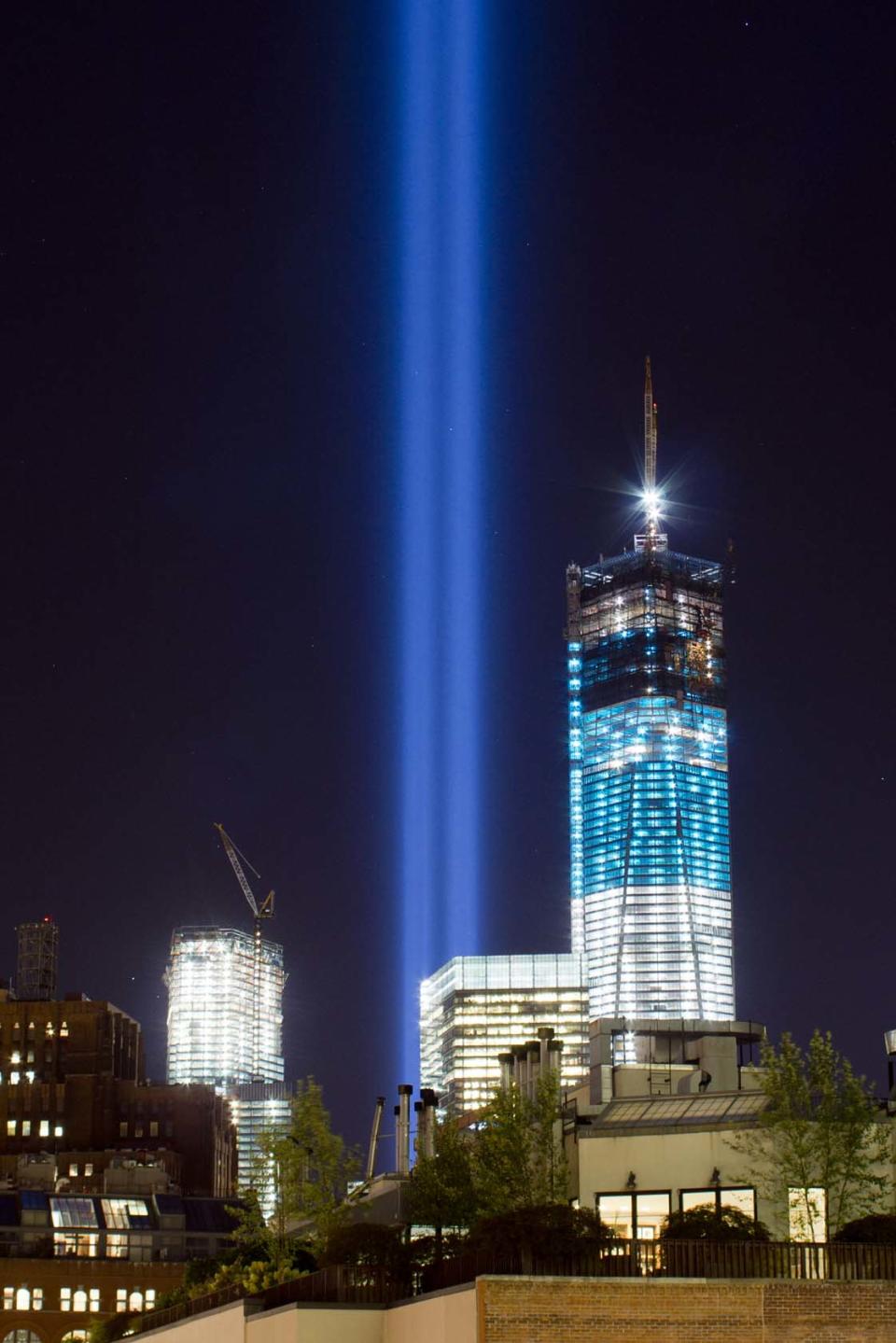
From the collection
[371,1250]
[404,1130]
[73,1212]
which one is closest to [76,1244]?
[73,1212]

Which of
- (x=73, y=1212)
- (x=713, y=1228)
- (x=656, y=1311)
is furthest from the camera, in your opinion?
(x=73, y=1212)

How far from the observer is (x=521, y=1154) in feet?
256

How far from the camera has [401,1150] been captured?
107 metres

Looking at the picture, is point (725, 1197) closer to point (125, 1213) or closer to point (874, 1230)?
point (874, 1230)

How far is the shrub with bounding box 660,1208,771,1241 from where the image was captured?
5550 cm

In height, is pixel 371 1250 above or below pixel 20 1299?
above

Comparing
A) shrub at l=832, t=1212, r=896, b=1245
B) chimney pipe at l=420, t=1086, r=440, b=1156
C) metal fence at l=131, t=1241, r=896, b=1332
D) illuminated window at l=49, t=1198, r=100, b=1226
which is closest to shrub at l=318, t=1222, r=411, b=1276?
metal fence at l=131, t=1241, r=896, b=1332

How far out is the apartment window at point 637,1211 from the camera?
241ft

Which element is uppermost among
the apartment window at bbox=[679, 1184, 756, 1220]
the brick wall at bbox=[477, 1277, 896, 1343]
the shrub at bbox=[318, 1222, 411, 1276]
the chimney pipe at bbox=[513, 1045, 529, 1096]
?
the chimney pipe at bbox=[513, 1045, 529, 1096]

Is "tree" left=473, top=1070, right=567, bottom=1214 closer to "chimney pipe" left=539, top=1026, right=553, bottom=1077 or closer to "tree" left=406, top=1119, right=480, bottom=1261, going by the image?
"tree" left=406, top=1119, right=480, bottom=1261

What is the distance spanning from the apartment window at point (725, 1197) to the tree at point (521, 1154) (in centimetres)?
483

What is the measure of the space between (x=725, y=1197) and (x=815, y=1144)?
Result: 4.74 m

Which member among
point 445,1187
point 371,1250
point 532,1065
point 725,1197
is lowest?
point 371,1250

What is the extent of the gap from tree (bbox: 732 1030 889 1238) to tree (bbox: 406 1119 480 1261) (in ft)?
43.2
